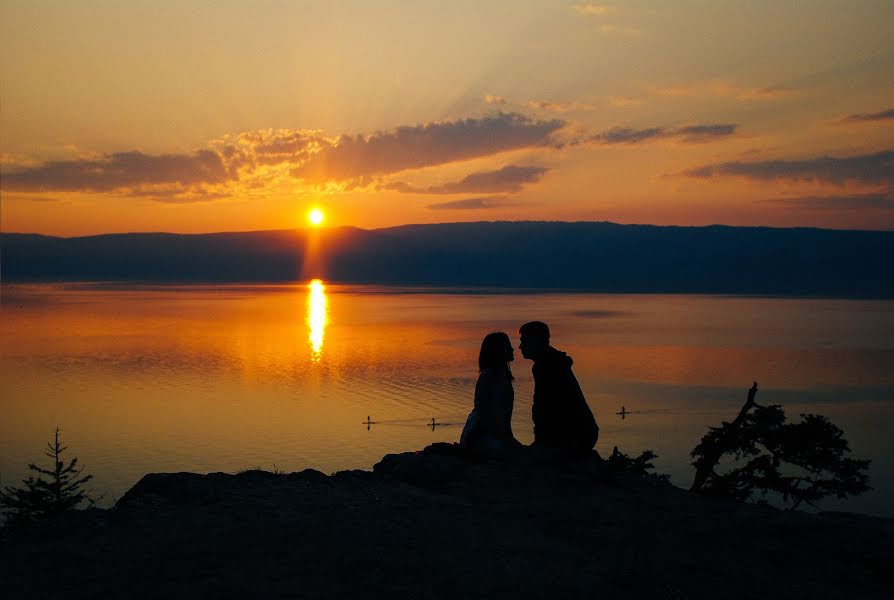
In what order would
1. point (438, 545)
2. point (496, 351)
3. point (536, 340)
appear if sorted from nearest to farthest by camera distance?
point (438, 545), point (536, 340), point (496, 351)

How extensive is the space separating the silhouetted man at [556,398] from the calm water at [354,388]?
32016 millimetres

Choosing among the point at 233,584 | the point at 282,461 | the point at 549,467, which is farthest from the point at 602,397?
the point at 233,584

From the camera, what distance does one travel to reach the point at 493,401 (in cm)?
984

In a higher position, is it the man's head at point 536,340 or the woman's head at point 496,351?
the man's head at point 536,340

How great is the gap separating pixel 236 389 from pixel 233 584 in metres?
65.9

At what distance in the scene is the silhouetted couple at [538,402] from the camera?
9.14 metres

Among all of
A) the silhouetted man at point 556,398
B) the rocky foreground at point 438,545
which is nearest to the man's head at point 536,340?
the silhouetted man at point 556,398

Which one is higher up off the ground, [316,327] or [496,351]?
[496,351]

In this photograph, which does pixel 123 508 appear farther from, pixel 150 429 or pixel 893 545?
pixel 150 429

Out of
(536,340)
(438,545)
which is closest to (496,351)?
(536,340)

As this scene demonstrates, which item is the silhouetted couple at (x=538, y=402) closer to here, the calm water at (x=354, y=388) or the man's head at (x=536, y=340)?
the man's head at (x=536, y=340)

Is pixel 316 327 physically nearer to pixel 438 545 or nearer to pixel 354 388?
pixel 354 388

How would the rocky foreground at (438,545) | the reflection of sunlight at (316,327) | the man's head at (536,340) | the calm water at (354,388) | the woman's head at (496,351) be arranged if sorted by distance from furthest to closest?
the reflection of sunlight at (316,327), the calm water at (354,388), the woman's head at (496,351), the man's head at (536,340), the rocky foreground at (438,545)

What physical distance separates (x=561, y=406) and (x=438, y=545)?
3054 mm
